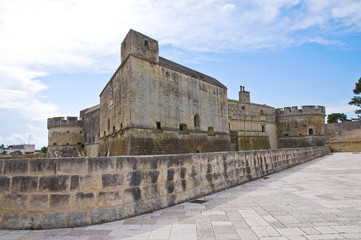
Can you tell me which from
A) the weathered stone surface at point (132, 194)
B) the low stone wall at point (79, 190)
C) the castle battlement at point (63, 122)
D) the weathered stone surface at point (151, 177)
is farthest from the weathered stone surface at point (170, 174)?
the castle battlement at point (63, 122)

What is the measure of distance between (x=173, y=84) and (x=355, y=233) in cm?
1418

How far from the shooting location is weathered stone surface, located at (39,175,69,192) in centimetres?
300

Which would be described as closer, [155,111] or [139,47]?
[139,47]

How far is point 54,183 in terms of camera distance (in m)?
3.02

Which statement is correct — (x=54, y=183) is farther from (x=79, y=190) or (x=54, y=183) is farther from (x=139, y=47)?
(x=139, y=47)

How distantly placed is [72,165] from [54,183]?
318mm

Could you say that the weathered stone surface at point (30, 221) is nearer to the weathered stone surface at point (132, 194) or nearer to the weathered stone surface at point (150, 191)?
the weathered stone surface at point (132, 194)

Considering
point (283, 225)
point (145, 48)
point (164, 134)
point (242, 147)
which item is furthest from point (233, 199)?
point (242, 147)

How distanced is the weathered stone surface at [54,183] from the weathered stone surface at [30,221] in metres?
0.34

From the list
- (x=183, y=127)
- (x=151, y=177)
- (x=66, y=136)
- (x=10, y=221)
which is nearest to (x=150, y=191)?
(x=151, y=177)

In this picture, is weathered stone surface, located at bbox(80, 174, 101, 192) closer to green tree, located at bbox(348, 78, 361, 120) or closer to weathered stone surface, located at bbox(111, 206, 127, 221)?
weathered stone surface, located at bbox(111, 206, 127, 221)

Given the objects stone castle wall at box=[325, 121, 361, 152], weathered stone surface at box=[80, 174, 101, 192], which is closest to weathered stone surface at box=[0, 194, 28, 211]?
weathered stone surface at box=[80, 174, 101, 192]

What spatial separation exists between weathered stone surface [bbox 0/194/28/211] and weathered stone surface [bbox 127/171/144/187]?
1350 mm

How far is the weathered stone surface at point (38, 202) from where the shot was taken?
2.96 m
